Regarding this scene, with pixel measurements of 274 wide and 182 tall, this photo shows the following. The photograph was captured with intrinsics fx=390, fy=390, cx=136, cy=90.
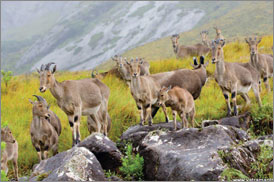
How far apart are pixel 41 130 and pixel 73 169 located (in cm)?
315

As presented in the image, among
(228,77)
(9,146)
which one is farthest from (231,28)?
(9,146)

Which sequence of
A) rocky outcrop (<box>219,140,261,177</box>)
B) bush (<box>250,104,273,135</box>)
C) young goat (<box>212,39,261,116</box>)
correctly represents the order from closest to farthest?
rocky outcrop (<box>219,140,261,177</box>)
bush (<box>250,104,273,135</box>)
young goat (<box>212,39,261,116</box>)

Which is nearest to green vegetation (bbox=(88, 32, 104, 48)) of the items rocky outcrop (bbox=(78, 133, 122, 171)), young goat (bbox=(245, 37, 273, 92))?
young goat (bbox=(245, 37, 273, 92))

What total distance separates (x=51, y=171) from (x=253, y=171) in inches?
157

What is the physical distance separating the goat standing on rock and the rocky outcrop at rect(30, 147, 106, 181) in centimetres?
170

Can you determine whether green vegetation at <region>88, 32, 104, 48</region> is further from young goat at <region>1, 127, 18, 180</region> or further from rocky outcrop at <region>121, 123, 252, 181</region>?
rocky outcrop at <region>121, 123, 252, 181</region>

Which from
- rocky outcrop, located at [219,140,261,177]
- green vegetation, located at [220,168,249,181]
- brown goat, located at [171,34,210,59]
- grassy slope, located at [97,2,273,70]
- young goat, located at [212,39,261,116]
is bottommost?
green vegetation, located at [220,168,249,181]

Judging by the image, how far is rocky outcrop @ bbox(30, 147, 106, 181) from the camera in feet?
24.5

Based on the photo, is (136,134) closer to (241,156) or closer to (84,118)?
(241,156)

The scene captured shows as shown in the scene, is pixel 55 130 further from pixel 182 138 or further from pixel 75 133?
pixel 182 138

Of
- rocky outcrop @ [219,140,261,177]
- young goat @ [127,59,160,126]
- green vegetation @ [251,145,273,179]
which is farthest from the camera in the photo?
young goat @ [127,59,160,126]

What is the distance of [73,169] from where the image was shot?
24.8 ft

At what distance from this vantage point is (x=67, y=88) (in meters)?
10.1

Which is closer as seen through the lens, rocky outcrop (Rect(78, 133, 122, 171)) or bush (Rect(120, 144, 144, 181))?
bush (Rect(120, 144, 144, 181))
